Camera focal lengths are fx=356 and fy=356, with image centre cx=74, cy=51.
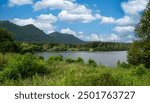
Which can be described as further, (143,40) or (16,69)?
(143,40)

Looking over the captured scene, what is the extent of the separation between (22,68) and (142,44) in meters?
36.6

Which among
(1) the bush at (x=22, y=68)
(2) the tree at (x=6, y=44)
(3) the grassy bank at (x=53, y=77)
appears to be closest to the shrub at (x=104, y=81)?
(3) the grassy bank at (x=53, y=77)

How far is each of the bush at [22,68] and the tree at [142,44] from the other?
33.2m

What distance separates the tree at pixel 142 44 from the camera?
4550 centimetres

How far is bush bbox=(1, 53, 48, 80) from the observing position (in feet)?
36.6

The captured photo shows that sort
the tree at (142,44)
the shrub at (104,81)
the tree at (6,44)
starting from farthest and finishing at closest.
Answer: the tree at (6,44) → the tree at (142,44) → the shrub at (104,81)

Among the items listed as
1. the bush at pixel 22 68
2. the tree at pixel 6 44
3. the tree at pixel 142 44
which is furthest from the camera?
the tree at pixel 6 44

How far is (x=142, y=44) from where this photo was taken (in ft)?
154

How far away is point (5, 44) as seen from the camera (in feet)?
168

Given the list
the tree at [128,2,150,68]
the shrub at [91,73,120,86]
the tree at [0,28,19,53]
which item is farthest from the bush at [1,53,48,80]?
the tree at [128,2,150,68]

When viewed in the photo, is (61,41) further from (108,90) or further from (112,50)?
(108,90)

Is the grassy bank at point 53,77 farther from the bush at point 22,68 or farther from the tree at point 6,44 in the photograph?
the tree at point 6,44

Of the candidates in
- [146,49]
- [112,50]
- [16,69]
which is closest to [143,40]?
[146,49]

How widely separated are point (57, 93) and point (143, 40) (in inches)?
1595
